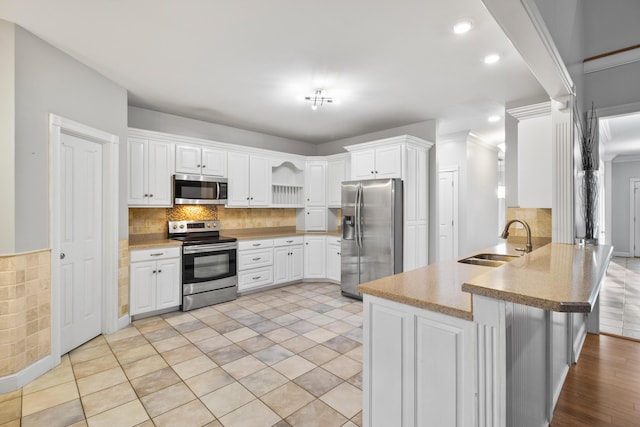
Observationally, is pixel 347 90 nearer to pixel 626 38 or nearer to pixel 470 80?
pixel 470 80

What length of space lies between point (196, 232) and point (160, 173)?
3.27 ft

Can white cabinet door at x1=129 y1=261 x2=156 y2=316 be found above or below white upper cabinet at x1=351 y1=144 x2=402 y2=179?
below

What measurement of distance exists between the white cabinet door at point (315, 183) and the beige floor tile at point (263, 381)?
3.53 meters

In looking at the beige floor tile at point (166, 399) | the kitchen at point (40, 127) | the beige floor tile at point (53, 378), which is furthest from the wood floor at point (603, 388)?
the kitchen at point (40, 127)

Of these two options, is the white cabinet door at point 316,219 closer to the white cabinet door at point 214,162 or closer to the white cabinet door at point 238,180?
the white cabinet door at point 238,180

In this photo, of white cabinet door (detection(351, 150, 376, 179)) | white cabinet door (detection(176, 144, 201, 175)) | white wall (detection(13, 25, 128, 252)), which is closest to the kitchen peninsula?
white wall (detection(13, 25, 128, 252))

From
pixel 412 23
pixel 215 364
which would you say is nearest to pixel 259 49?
pixel 412 23

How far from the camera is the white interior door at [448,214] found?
5926mm

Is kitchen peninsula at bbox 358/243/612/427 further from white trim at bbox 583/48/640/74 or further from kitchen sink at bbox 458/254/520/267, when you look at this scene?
white trim at bbox 583/48/640/74

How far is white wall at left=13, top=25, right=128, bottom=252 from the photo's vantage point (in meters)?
2.31

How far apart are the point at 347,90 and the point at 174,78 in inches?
72.9

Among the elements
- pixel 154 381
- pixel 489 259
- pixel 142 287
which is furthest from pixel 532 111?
pixel 142 287

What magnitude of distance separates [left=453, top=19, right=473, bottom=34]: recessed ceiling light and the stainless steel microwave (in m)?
3.42

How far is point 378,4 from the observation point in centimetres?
204
